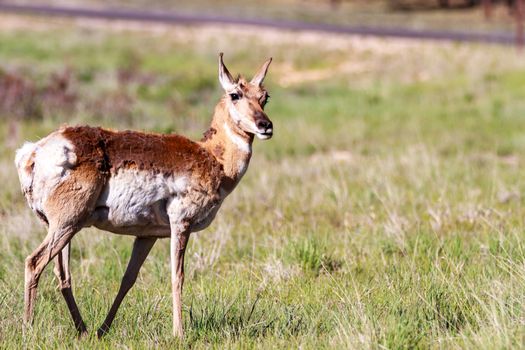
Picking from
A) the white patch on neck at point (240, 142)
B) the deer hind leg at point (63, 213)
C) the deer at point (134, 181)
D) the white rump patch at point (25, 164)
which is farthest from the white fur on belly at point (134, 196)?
the white patch on neck at point (240, 142)

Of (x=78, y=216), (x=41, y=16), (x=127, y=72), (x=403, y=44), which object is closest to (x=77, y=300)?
(x=78, y=216)

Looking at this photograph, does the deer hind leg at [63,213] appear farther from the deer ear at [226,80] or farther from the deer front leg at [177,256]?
the deer ear at [226,80]

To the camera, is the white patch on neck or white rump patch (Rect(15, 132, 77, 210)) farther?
the white patch on neck

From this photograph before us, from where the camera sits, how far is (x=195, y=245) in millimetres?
8438

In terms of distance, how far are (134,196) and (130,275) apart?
0.62 m

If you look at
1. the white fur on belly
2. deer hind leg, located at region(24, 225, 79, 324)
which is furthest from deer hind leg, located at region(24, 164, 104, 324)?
the white fur on belly

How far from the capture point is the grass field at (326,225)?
5.73m

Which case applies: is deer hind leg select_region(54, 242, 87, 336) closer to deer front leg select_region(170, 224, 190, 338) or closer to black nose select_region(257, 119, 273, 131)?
deer front leg select_region(170, 224, 190, 338)

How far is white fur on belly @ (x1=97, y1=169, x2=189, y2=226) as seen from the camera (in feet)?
18.2

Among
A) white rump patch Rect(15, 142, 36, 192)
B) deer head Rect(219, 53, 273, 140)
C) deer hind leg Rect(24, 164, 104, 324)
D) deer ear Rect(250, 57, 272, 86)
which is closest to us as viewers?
deer hind leg Rect(24, 164, 104, 324)

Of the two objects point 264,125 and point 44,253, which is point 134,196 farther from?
point 264,125

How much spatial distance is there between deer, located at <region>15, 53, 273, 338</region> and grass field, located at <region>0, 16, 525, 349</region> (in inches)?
16.3

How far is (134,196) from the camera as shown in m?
5.57

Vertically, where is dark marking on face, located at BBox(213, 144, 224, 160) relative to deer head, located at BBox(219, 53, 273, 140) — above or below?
below
